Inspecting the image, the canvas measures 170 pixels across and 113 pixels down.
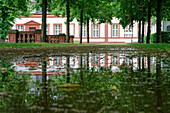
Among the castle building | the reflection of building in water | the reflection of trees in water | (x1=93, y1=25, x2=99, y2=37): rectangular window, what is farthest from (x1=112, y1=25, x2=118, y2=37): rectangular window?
the reflection of trees in water

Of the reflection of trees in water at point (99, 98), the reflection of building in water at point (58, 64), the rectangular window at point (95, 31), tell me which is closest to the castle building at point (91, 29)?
the rectangular window at point (95, 31)

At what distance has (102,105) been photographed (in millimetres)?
1686

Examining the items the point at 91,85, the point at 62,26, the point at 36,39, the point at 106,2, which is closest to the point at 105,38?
the point at 62,26

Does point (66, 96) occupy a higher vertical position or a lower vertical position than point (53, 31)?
lower

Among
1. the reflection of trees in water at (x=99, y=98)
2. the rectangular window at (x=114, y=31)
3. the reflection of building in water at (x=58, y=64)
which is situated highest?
the rectangular window at (x=114, y=31)

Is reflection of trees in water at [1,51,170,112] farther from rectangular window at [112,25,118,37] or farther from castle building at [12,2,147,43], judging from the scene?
rectangular window at [112,25,118,37]

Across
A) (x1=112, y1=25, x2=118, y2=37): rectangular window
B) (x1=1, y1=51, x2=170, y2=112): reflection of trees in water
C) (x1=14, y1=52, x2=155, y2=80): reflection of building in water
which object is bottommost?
(x1=1, y1=51, x2=170, y2=112): reflection of trees in water

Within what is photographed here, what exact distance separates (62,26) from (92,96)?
48573 millimetres

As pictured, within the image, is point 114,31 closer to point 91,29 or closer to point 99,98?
point 91,29

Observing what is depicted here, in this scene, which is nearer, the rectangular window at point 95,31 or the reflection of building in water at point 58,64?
the reflection of building in water at point 58,64

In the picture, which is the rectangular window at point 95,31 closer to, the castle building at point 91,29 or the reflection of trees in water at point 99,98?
the castle building at point 91,29

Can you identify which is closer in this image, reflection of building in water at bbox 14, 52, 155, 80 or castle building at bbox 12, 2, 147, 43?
reflection of building in water at bbox 14, 52, 155, 80

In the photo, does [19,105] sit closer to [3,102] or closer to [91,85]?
[3,102]

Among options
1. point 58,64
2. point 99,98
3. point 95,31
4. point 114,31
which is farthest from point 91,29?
point 99,98
